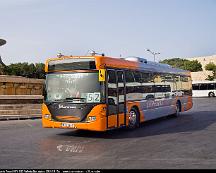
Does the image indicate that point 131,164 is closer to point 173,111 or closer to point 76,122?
point 76,122

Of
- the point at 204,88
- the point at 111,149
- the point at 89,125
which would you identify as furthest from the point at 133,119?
the point at 204,88

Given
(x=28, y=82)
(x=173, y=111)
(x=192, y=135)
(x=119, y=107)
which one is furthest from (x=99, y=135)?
(x=28, y=82)

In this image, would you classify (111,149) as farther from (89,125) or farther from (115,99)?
(115,99)

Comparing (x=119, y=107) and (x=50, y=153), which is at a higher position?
(x=119, y=107)

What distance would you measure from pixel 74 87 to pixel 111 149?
2884 millimetres

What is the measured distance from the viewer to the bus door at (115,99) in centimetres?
1097

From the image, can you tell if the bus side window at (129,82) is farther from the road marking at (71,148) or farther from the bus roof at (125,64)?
the road marking at (71,148)

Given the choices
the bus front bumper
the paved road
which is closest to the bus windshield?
the bus front bumper

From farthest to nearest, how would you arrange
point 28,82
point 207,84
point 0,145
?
point 207,84, point 28,82, point 0,145

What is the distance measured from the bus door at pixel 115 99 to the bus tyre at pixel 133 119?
0.67 meters

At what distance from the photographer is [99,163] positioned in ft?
23.4

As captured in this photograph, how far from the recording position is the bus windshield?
10680 millimetres

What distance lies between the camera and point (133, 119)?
41.8ft

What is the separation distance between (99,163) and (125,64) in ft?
19.4
